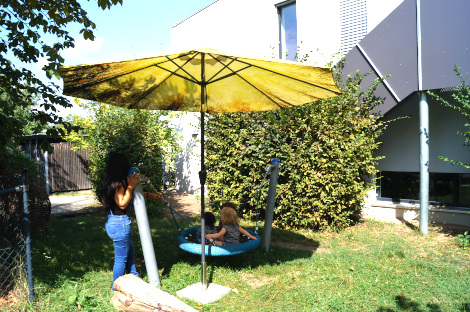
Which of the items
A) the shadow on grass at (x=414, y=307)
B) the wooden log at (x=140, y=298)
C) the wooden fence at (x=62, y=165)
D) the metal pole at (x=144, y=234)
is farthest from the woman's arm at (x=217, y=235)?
the wooden fence at (x=62, y=165)

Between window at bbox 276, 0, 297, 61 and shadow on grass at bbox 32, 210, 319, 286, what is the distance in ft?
19.5

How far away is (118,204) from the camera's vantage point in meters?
4.08

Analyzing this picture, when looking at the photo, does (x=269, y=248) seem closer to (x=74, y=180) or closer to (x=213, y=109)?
(x=213, y=109)

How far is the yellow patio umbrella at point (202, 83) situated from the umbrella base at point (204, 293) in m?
0.14

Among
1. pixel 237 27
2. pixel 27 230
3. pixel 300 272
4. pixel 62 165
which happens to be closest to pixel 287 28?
pixel 237 27

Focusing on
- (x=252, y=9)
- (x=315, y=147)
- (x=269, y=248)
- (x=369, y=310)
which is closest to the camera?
(x=369, y=310)

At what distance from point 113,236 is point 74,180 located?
14142 mm

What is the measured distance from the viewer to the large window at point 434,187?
7750 mm

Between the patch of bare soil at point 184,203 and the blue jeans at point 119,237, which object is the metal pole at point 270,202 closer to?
the blue jeans at point 119,237

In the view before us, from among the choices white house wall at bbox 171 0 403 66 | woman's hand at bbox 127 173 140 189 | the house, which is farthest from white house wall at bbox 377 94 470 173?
woman's hand at bbox 127 173 140 189

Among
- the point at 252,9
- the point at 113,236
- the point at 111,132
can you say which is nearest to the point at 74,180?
the point at 111,132

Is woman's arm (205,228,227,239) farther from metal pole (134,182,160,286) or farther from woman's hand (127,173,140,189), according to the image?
woman's hand (127,173,140,189)

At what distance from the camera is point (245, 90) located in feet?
15.0

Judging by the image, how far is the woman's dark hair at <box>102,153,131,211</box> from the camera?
4.10 meters
